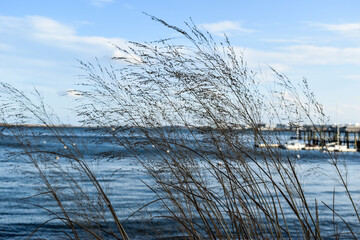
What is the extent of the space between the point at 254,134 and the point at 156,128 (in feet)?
2.35

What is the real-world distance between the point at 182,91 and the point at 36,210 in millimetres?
7816

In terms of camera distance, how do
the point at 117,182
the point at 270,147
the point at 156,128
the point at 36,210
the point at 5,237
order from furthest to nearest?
the point at 117,182, the point at 36,210, the point at 5,237, the point at 156,128, the point at 270,147

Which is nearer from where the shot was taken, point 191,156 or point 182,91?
point 182,91

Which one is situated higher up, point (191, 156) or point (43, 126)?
point (43, 126)

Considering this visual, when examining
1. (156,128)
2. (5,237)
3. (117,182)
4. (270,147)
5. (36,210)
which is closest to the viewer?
(270,147)

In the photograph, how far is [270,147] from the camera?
2.87m

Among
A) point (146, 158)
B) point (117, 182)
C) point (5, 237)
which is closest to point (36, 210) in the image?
point (5, 237)

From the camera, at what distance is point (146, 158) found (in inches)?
144

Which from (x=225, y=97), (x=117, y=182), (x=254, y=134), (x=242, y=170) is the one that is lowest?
(x=117, y=182)

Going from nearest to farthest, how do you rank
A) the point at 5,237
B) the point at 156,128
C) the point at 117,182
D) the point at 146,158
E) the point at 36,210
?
the point at 156,128 → the point at 146,158 → the point at 5,237 → the point at 36,210 → the point at 117,182

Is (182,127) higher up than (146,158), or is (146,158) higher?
(182,127)

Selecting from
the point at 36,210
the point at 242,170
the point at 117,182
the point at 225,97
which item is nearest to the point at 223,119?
the point at 225,97

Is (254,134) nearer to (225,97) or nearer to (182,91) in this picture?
(225,97)

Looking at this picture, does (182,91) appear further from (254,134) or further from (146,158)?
(146,158)
